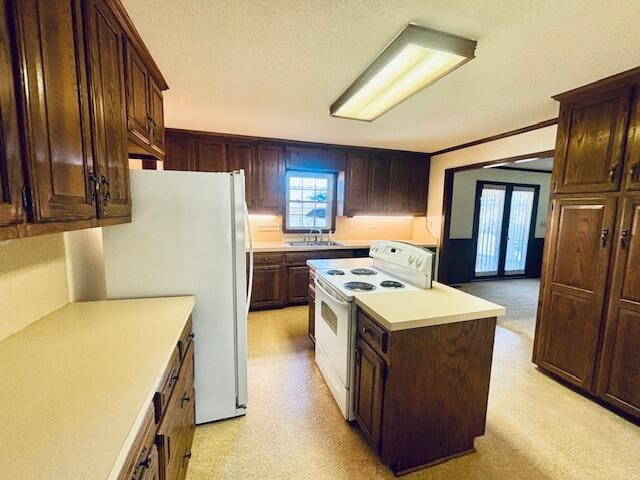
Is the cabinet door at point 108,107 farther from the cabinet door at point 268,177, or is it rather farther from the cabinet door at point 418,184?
the cabinet door at point 418,184

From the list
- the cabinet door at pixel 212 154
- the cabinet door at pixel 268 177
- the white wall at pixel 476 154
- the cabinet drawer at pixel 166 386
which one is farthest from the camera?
the cabinet door at pixel 268 177

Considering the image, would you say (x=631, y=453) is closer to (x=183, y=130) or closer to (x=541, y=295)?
(x=541, y=295)

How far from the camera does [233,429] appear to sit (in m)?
1.88

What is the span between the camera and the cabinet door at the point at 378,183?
14.8 feet

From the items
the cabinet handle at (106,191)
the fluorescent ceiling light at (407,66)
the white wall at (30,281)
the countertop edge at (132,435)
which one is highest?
the fluorescent ceiling light at (407,66)

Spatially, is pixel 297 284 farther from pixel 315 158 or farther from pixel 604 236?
pixel 604 236

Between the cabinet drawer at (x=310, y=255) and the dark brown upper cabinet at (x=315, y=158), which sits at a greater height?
the dark brown upper cabinet at (x=315, y=158)

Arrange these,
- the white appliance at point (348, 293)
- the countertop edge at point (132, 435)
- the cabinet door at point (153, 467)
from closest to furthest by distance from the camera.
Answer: the countertop edge at point (132, 435)
the cabinet door at point (153, 467)
the white appliance at point (348, 293)

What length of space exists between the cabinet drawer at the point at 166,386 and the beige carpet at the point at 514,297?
12.1ft

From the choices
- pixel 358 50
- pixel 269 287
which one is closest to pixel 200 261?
pixel 358 50

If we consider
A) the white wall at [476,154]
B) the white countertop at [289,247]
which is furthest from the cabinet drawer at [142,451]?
the white wall at [476,154]

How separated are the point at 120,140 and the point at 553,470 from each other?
2962mm

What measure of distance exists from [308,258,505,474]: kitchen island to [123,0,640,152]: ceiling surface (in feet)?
4.87

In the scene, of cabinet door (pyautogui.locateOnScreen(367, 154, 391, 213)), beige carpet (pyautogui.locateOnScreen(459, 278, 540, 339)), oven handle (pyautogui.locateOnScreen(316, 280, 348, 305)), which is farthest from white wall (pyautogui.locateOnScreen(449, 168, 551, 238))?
oven handle (pyautogui.locateOnScreen(316, 280, 348, 305))
